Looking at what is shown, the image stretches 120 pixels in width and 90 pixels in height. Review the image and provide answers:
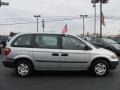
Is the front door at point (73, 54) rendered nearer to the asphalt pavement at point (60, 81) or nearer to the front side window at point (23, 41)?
the asphalt pavement at point (60, 81)

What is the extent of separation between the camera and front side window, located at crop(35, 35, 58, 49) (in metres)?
9.56

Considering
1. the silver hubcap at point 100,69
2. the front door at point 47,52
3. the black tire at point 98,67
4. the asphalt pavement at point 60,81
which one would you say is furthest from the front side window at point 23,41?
the silver hubcap at point 100,69

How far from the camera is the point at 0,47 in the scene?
21516mm

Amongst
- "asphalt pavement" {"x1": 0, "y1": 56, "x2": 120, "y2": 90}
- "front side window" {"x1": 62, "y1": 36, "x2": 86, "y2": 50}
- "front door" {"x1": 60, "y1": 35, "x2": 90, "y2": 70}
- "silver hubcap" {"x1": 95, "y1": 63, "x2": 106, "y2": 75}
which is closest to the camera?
"asphalt pavement" {"x1": 0, "y1": 56, "x2": 120, "y2": 90}

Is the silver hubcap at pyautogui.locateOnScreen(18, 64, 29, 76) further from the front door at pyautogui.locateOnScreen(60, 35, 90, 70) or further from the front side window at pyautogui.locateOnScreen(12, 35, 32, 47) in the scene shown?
the front door at pyautogui.locateOnScreen(60, 35, 90, 70)

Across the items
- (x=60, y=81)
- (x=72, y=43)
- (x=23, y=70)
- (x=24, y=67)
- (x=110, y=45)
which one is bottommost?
(x=60, y=81)

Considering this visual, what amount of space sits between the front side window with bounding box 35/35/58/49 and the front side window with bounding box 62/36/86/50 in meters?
0.33

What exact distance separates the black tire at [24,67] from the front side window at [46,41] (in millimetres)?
744

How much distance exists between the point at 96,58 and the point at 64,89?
2543 mm

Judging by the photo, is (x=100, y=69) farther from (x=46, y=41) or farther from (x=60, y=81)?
(x=46, y=41)

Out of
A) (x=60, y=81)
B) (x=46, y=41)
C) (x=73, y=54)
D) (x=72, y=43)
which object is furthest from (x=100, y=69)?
(x=46, y=41)

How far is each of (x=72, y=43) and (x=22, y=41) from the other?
1.82 m

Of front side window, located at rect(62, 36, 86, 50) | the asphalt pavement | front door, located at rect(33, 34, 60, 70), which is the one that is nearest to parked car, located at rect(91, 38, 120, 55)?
the asphalt pavement

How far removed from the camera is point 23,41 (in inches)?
381
